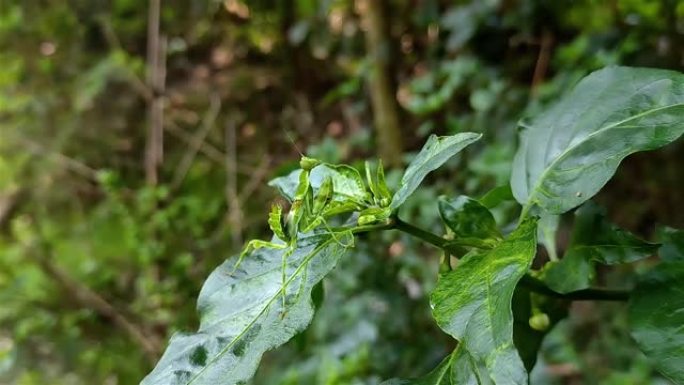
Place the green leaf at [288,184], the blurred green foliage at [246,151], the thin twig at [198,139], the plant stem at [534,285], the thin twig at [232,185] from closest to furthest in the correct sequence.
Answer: the plant stem at [534,285] → the green leaf at [288,184] → the blurred green foliage at [246,151] → the thin twig at [232,185] → the thin twig at [198,139]

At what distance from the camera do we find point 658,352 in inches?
16.9

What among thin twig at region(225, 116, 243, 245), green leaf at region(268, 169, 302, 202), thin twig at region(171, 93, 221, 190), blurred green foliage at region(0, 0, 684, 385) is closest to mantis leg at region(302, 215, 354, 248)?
green leaf at region(268, 169, 302, 202)

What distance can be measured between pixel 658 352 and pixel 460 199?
16cm

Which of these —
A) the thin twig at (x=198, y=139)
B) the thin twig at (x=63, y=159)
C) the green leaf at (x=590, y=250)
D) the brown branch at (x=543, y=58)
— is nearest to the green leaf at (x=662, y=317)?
the green leaf at (x=590, y=250)

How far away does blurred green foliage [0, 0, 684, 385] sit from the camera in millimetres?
1339

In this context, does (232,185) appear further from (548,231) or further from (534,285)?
(534,285)

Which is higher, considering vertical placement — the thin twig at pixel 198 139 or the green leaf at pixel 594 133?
the green leaf at pixel 594 133

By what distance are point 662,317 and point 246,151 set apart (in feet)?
5.66

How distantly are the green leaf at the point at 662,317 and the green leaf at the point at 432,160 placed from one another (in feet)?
0.53

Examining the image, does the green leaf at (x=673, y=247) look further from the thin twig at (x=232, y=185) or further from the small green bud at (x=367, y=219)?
the thin twig at (x=232, y=185)

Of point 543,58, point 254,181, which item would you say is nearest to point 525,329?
point 543,58

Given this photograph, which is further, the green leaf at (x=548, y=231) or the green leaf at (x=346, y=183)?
the green leaf at (x=548, y=231)

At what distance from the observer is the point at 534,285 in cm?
49

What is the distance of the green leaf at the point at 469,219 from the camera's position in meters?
0.49
